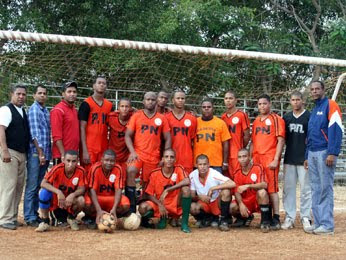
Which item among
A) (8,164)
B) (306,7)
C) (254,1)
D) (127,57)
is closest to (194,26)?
(254,1)

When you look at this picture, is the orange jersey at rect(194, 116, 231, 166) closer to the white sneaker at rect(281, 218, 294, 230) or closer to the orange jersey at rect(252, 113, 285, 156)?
the orange jersey at rect(252, 113, 285, 156)

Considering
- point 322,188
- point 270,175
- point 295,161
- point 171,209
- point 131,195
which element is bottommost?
point 171,209

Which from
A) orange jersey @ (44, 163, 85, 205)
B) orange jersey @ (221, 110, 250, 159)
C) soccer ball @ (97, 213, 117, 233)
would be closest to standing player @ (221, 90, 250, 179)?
orange jersey @ (221, 110, 250, 159)

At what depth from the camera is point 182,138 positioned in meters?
7.14

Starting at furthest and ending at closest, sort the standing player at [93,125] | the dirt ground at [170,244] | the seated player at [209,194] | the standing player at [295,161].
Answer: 1. the standing player at [295,161]
2. the standing player at [93,125]
3. the seated player at [209,194]
4. the dirt ground at [170,244]

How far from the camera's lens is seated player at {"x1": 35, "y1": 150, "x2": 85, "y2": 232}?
651 centimetres

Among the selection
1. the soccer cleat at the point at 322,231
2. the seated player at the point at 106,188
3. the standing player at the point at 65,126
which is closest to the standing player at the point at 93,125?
the standing player at the point at 65,126

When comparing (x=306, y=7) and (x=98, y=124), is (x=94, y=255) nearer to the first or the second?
(x=98, y=124)

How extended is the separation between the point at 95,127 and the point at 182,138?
46.9 inches

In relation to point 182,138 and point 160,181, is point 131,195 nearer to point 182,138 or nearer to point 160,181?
point 160,181

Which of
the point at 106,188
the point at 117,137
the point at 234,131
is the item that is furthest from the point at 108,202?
the point at 234,131

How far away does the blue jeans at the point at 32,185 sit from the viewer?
687cm

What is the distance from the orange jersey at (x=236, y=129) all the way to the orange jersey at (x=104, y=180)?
164 centimetres

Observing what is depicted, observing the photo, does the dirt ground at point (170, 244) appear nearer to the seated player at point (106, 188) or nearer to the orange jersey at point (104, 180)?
the seated player at point (106, 188)
